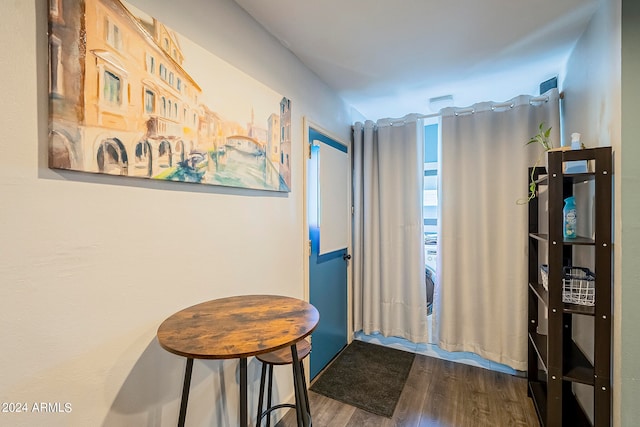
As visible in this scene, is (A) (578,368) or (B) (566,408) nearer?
(A) (578,368)

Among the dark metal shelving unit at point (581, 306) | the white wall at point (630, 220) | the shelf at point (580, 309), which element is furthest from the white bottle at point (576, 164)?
the shelf at point (580, 309)

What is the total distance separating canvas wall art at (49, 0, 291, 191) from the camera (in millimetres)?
849

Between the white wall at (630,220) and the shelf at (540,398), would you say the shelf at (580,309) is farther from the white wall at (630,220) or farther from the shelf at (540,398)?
the shelf at (540,398)

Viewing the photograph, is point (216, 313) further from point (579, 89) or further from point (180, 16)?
point (579, 89)

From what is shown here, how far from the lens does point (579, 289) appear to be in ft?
4.73

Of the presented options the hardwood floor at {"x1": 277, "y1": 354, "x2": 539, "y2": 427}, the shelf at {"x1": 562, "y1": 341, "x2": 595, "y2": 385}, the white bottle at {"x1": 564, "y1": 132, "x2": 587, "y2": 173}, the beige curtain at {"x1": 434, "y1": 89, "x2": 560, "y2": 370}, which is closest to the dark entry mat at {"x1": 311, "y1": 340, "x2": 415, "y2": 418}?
the hardwood floor at {"x1": 277, "y1": 354, "x2": 539, "y2": 427}

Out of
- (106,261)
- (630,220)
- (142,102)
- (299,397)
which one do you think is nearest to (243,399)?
(299,397)

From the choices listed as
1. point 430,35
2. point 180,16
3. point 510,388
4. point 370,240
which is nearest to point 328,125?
point 430,35

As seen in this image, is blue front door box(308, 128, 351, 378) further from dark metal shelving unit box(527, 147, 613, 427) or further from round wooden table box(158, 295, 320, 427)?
dark metal shelving unit box(527, 147, 613, 427)

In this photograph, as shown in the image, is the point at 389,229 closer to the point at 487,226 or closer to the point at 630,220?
the point at 487,226

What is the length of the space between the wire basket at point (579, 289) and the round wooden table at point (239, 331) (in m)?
1.39

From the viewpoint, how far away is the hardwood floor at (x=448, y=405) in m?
1.80

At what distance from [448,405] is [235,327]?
1829 millimetres

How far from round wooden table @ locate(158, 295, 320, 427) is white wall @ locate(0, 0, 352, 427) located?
0.17 metres
